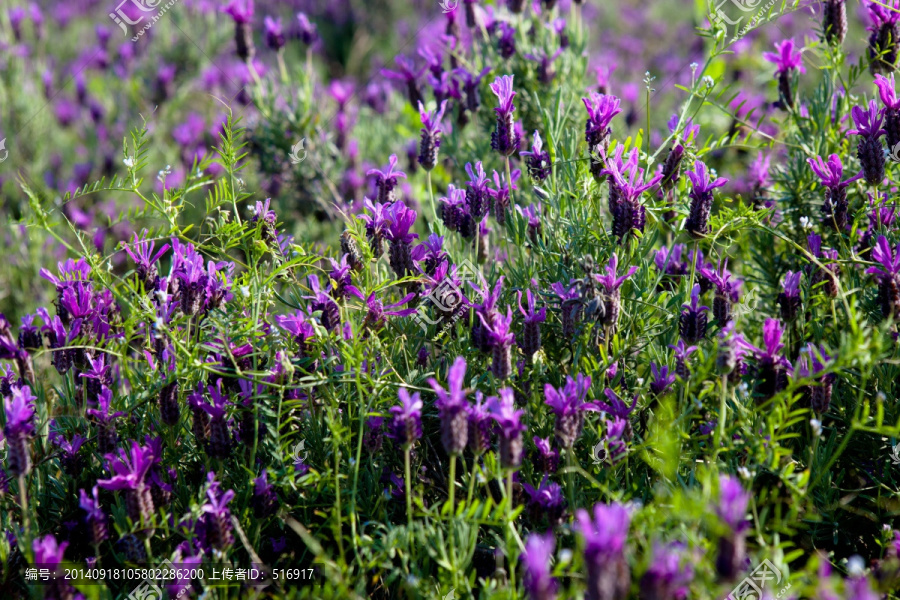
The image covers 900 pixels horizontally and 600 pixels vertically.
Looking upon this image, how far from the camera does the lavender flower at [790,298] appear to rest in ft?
5.59

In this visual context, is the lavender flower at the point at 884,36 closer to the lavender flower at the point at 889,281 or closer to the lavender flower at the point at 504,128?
the lavender flower at the point at 889,281

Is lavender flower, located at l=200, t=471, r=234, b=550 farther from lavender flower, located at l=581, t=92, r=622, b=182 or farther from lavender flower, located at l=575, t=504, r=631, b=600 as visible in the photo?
lavender flower, located at l=581, t=92, r=622, b=182

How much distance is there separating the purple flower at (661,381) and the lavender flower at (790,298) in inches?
11.5

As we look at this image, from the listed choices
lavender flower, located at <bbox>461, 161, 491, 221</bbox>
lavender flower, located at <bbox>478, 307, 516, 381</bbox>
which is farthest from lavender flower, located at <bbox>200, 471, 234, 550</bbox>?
lavender flower, located at <bbox>461, 161, 491, 221</bbox>

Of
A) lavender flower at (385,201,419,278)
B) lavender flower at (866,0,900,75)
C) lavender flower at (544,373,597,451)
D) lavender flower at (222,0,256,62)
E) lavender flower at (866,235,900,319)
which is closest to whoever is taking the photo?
lavender flower at (544,373,597,451)

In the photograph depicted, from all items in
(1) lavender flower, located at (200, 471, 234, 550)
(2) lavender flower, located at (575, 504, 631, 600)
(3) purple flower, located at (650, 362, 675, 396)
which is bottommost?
(1) lavender flower, located at (200, 471, 234, 550)

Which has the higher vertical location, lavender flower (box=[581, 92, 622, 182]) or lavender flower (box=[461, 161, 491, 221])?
lavender flower (box=[581, 92, 622, 182])

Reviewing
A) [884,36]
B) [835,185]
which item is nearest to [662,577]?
[835,185]

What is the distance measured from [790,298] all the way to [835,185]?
1.16ft

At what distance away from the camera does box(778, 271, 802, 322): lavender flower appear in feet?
5.59

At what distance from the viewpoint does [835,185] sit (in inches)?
73.5

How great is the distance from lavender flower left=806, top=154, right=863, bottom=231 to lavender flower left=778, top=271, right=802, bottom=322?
0.21 m

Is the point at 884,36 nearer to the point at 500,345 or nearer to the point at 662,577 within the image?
the point at 500,345

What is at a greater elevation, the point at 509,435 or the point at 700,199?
the point at 700,199
